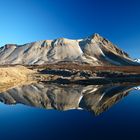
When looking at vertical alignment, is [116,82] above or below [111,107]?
above

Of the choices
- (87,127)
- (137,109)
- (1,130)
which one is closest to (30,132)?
(1,130)

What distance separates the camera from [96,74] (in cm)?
9756

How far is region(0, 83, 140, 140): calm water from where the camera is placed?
25.7m

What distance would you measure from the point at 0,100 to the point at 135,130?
28.7 metres

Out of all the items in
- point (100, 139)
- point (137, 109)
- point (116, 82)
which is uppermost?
point (116, 82)

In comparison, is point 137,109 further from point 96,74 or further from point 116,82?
point 96,74

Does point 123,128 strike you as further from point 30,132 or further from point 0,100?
point 0,100

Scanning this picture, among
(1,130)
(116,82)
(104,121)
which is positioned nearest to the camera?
(1,130)

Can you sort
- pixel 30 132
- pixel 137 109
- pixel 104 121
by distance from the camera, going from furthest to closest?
pixel 137 109 < pixel 104 121 < pixel 30 132

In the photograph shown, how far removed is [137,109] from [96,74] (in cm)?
5941

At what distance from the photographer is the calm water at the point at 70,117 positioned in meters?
25.7

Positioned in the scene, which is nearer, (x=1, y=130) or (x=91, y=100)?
(x=1, y=130)

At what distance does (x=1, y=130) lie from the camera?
1102 inches

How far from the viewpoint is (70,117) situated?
34.5 meters
